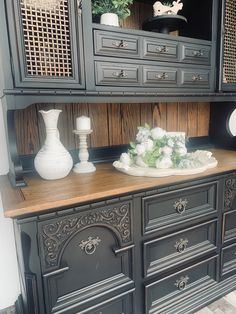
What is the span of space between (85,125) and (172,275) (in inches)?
35.8

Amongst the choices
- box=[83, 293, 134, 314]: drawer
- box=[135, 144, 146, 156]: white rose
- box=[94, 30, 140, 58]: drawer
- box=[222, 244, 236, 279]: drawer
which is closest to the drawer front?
box=[94, 30, 140, 58]: drawer

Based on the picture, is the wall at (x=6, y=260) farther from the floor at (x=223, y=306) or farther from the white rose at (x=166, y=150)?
the floor at (x=223, y=306)

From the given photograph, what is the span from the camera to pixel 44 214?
0.90 meters

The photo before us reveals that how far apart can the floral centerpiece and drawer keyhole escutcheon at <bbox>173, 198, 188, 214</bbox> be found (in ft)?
0.53

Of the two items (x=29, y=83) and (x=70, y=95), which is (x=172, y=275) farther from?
(x=29, y=83)

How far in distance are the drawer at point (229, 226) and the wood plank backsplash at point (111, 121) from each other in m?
0.68

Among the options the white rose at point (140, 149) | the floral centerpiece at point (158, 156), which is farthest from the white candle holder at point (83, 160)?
the white rose at point (140, 149)

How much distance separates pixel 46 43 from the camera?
39.5 inches

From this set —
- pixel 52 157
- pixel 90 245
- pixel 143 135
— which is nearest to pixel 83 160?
pixel 52 157

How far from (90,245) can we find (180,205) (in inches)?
19.6

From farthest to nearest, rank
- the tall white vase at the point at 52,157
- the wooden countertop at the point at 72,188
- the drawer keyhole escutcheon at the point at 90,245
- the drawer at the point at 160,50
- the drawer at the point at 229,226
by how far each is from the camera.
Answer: the drawer at the point at 229,226 → the drawer at the point at 160,50 → the tall white vase at the point at 52,157 → the drawer keyhole escutcheon at the point at 90,245 → the wooden countertop at the point at 72,188

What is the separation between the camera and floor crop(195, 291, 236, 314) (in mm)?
1385

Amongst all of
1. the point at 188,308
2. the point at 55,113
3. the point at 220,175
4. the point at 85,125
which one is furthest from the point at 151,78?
the point at 188,308

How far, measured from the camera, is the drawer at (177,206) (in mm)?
1146
